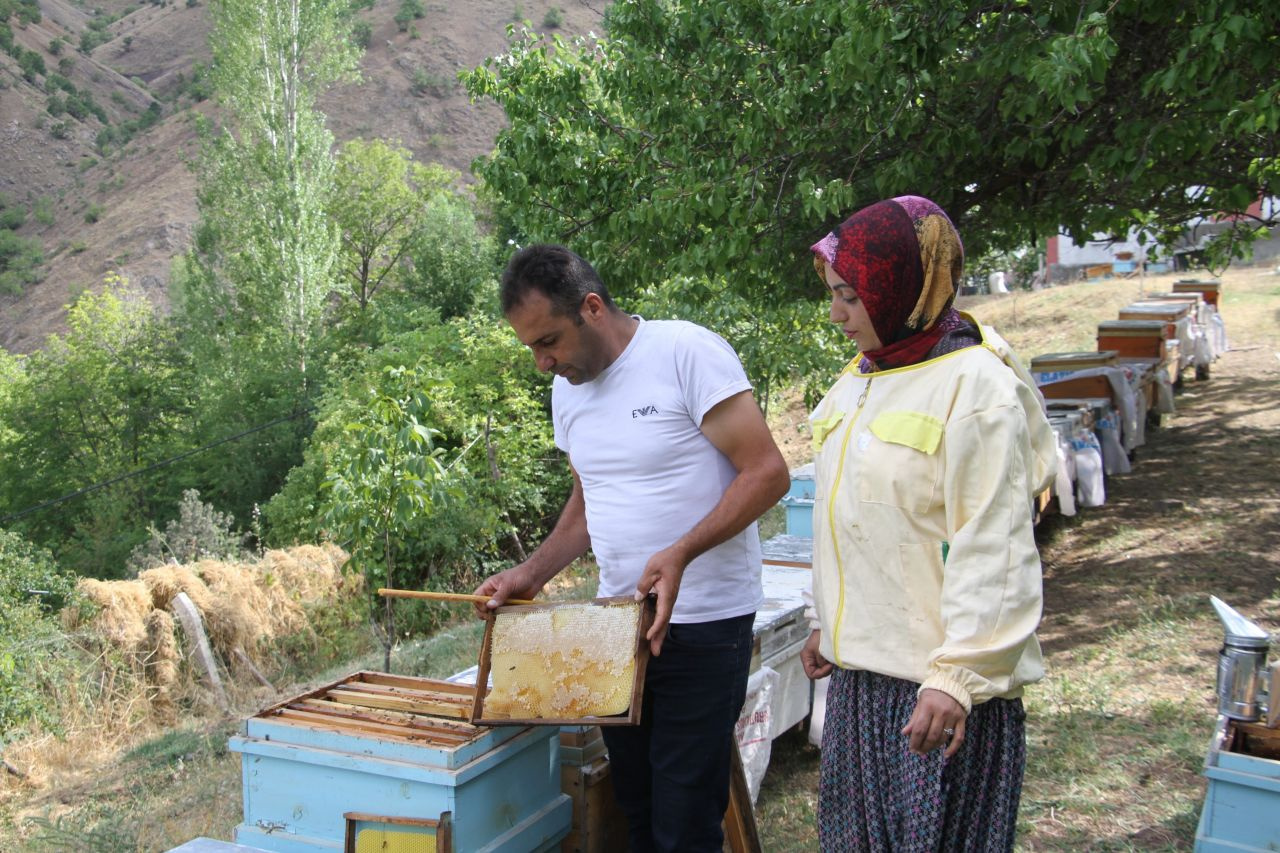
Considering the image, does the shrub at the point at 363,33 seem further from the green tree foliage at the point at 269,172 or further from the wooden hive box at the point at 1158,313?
the wooden hive box at the point at 1158,313

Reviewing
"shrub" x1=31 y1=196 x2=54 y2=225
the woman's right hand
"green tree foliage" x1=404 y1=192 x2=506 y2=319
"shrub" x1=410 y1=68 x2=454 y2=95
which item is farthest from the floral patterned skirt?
"shrub" x1=31 y1=196 x2=54 y2=225

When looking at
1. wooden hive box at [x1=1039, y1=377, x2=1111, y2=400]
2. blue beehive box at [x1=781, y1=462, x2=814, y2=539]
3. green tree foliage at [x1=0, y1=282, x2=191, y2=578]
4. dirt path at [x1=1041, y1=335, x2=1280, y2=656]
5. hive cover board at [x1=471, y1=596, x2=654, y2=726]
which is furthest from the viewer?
green tree foliage at [x1=0, y1=282, x2=191, y2=578]

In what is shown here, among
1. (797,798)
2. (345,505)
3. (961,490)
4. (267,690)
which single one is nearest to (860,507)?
(961,490)

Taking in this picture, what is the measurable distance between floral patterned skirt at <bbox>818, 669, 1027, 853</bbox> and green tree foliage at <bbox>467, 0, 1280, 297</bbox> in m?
3.11

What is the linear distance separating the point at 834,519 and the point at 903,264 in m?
0.51

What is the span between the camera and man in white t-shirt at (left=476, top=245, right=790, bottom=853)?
7.47 feet

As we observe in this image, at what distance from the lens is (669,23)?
22.1 ft

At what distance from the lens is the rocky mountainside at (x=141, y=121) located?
188ft

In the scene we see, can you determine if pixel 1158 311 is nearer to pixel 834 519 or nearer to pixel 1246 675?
pixel 1246 675

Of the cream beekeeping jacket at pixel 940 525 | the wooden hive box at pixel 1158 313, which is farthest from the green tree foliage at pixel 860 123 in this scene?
the wooden hive box at pixel 1158 313

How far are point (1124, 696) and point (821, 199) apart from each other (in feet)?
9.06

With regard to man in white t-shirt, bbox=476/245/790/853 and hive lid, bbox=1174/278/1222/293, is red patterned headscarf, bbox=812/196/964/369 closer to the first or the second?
man in white t-shirt, bbox=476/245/790/853

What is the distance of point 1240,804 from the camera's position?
2.53 m

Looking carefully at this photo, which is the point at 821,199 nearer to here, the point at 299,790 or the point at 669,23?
the point at 669,23
